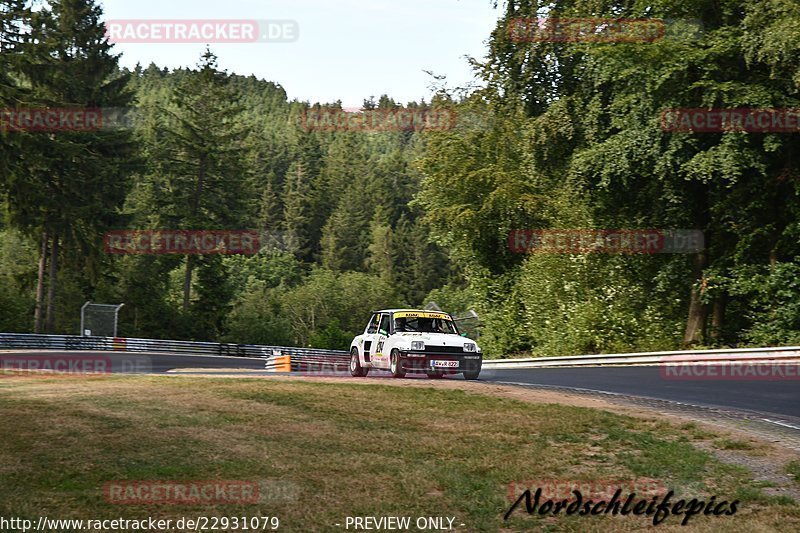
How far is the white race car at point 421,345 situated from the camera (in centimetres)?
2105

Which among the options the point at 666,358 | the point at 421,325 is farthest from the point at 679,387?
the point at 666,358

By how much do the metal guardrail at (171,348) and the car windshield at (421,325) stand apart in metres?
20.5

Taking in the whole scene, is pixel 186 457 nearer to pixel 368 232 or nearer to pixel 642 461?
pixel 642 461

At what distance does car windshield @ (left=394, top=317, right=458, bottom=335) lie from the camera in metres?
21.6

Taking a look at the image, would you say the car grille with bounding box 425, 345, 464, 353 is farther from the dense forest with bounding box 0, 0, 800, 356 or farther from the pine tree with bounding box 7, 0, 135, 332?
the pine tree with bounding box 7, 0, 135, 332

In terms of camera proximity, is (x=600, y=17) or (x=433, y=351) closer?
(x=433, y=351)

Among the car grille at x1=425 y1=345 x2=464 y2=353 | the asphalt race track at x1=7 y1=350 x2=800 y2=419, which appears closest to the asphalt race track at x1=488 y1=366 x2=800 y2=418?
the asphalt race track at x1=7 y1=350 x2=800 y2=419

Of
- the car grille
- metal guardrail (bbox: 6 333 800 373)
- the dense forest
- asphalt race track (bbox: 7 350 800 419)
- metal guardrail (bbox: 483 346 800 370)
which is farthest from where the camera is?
the dense forest

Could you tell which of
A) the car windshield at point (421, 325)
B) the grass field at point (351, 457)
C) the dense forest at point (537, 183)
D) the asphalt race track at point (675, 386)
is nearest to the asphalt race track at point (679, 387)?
→ the asphalt race track at point (675, 386)

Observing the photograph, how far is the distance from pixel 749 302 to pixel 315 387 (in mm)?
17307

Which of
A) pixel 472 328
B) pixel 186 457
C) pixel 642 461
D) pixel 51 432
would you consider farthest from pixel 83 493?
pixel 472 328

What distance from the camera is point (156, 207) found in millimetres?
79500

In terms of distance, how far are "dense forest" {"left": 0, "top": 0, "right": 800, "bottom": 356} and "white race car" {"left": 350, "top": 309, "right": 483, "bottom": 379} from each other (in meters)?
9.36

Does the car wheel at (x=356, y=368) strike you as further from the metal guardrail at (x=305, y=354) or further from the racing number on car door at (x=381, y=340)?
the metal guardrail at (x=305, y=354)
